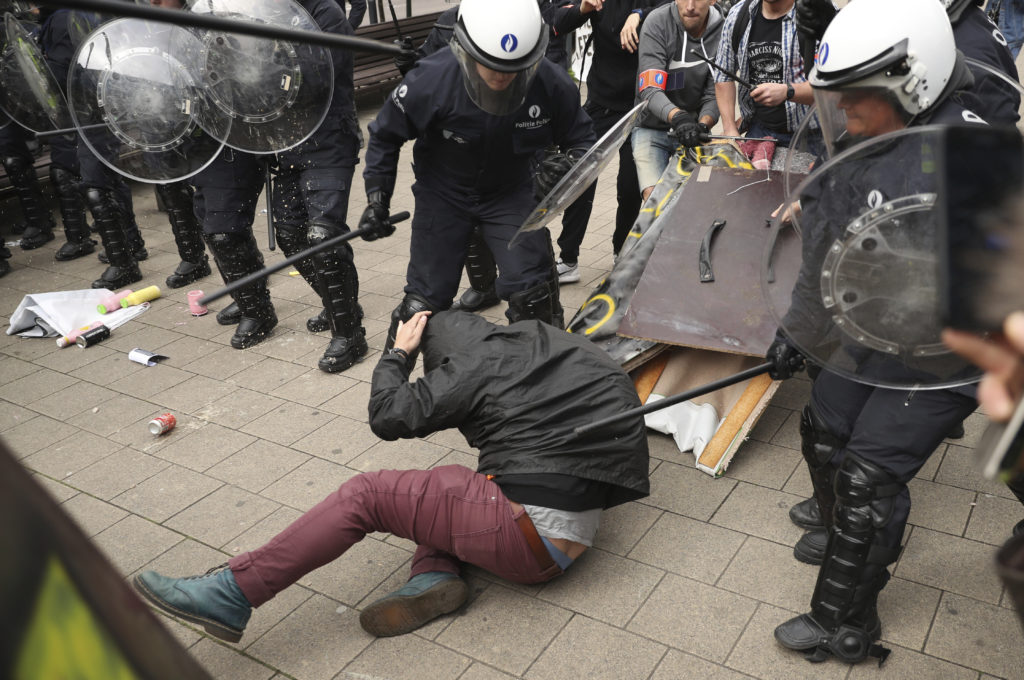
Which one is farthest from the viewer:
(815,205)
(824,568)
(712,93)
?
(712,93)

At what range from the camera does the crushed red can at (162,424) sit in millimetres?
4234

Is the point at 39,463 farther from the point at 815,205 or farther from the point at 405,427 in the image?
the point at 815,205

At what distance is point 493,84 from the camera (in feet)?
12.2

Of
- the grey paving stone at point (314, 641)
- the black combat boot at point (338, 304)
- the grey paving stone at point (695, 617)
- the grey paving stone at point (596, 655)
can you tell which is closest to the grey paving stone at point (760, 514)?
the grey paving stone at point (695, 617)

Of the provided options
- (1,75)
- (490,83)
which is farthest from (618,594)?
(1,75)

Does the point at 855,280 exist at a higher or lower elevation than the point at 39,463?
higher

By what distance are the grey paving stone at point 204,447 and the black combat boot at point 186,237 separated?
7.40ft

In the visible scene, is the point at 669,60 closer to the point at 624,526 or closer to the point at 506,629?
the point at 624,526

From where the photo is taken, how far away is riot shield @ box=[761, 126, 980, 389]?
204 centimetres

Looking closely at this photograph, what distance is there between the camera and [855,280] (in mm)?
2201

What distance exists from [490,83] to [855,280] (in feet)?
6.65

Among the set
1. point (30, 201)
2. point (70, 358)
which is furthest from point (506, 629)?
point (30, 201)

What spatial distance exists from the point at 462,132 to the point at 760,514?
213 centimetres

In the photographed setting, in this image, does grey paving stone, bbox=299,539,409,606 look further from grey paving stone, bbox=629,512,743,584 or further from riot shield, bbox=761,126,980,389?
riot shield, bbox=761,126,980,389
